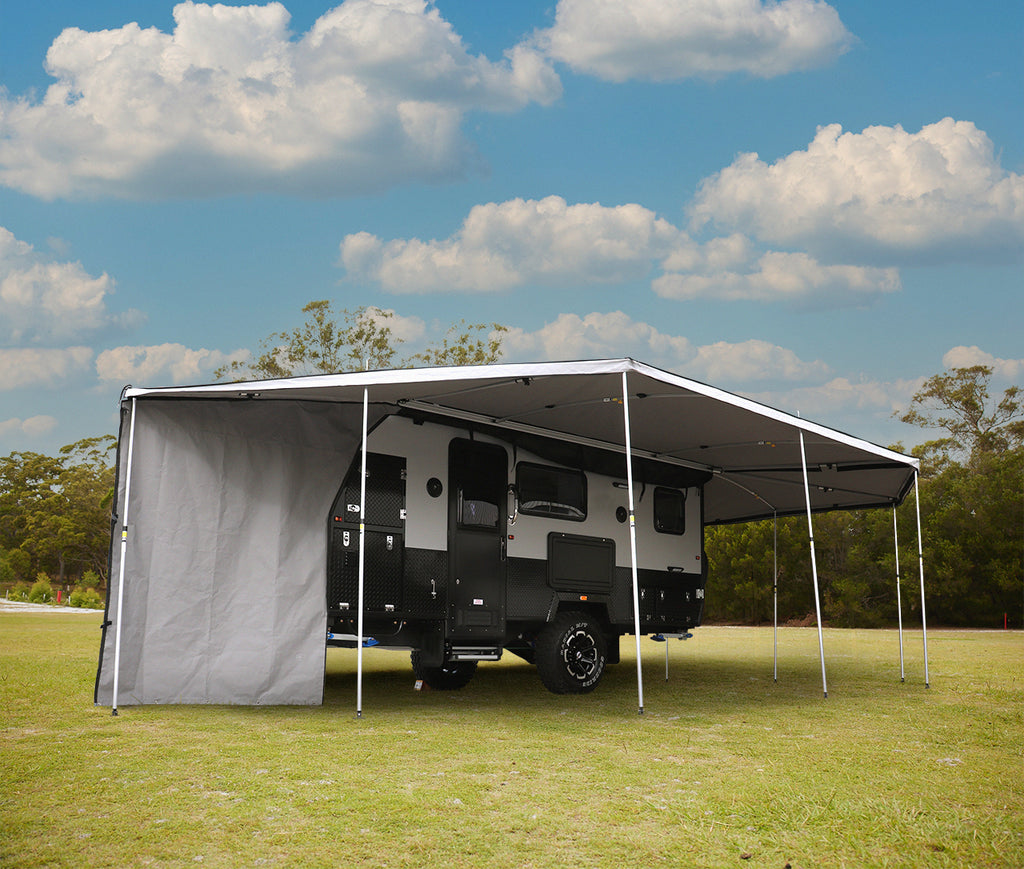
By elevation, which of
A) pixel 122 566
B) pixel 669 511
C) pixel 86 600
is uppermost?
pixel 669 511

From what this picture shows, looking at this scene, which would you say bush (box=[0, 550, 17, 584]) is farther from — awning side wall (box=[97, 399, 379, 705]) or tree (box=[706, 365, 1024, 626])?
awning side wall (box=[97, 399, 379, 705])

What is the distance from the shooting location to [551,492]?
358 inches

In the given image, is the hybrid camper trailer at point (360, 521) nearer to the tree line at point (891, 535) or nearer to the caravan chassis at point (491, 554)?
the caravan chassis at point (491, 554)

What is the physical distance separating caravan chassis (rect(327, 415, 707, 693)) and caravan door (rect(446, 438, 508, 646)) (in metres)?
0.01

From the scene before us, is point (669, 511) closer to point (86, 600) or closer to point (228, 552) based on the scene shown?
point (228, 552)

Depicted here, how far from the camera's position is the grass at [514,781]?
149 inches

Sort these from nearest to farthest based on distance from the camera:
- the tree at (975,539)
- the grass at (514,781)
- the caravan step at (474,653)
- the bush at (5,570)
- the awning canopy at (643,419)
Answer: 1. the grass at (514,781)
2. the awning canopy at (643,419)
3. the caravan step at (474,653)
4. the tree at (975,539)
5. the bush at (5,570)

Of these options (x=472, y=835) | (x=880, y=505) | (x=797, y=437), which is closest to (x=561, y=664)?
(x=797, y=437)

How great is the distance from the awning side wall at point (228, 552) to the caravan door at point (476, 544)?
115 cm

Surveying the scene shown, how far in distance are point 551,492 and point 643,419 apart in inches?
44.8

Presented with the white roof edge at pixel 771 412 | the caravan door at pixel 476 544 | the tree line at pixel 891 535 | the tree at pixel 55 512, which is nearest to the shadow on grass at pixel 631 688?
the caravan door at pixel 476 544

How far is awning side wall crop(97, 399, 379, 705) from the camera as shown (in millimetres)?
7266

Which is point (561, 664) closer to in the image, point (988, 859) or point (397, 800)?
point (397, 800)

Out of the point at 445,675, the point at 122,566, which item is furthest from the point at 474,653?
the point at 122,566
